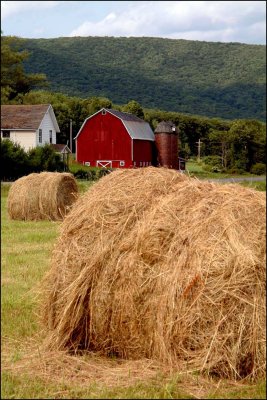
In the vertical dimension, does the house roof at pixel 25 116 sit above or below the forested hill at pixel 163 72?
below

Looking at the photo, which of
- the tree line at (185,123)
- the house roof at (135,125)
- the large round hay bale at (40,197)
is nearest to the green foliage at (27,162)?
the tree line at (185,123)

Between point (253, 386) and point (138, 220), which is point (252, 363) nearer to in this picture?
point (253, 386)

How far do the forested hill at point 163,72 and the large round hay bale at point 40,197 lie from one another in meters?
1.94

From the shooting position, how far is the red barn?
13594mm

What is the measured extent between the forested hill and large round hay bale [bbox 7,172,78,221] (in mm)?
1938

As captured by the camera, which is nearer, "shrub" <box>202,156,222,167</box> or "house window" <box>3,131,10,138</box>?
"shrub" <box>202,156,222,167</box>

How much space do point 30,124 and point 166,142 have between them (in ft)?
21.2

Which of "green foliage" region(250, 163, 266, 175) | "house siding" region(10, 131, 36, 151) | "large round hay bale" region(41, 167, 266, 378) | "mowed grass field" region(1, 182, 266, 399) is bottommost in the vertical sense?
"mowed grass field" region(1, 182, 266, 399)

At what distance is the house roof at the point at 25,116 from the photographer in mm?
16672

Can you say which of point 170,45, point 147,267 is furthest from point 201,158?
point 147,267

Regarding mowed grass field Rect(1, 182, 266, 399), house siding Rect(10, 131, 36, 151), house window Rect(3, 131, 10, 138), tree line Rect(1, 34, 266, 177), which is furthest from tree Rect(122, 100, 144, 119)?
mowed grass field Rect(1, 182, 266, 399)

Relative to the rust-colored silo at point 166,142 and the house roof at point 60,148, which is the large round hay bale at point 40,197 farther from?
the rust-colored silo at point 166,142

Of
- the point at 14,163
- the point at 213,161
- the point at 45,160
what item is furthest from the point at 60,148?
the point at 213,161

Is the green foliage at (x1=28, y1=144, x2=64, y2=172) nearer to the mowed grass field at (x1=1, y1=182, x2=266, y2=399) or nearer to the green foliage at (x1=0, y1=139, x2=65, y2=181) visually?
the green foliage at (x1=0, y1=139, x2=65, y2=181)
